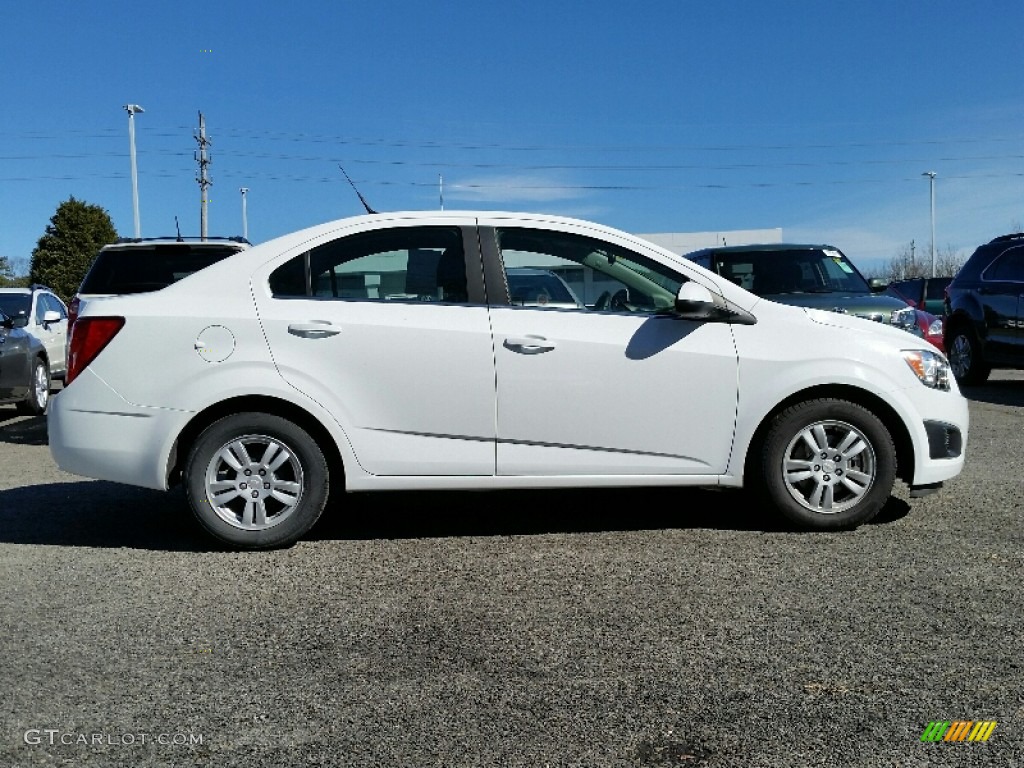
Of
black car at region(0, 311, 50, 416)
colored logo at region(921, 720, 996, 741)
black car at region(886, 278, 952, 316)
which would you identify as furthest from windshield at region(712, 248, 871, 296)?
black car at region(886, 278, 952, 316)

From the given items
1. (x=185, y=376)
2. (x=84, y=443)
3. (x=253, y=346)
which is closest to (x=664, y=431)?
(x=253, y=346)

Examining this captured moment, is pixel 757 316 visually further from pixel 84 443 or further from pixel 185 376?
pixel 84 443

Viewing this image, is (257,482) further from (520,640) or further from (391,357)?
(520,640)

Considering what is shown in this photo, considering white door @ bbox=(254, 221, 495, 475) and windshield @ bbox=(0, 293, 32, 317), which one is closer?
white door @ bbox=(254, 221, 495, 475)

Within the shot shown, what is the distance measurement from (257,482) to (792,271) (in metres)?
7.04

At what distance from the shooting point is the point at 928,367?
5.53m

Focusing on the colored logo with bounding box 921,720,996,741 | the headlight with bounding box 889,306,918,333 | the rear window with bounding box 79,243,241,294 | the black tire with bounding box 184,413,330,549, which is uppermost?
the rear window with bounding box 79,243,241,294

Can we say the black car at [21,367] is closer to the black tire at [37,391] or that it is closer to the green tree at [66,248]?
the black tire at [37,391]

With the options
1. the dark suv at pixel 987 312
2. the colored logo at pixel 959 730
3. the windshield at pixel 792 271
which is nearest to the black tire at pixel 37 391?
the windshield at pixel 792 271

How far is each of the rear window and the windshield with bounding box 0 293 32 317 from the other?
5.21 m

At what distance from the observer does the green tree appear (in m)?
46.7

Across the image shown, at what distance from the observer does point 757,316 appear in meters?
5.38

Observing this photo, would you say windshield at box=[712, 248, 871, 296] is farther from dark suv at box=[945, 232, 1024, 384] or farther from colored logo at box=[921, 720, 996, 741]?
colored logo at box=[921, 720, 996, 741]

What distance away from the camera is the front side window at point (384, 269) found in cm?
529
